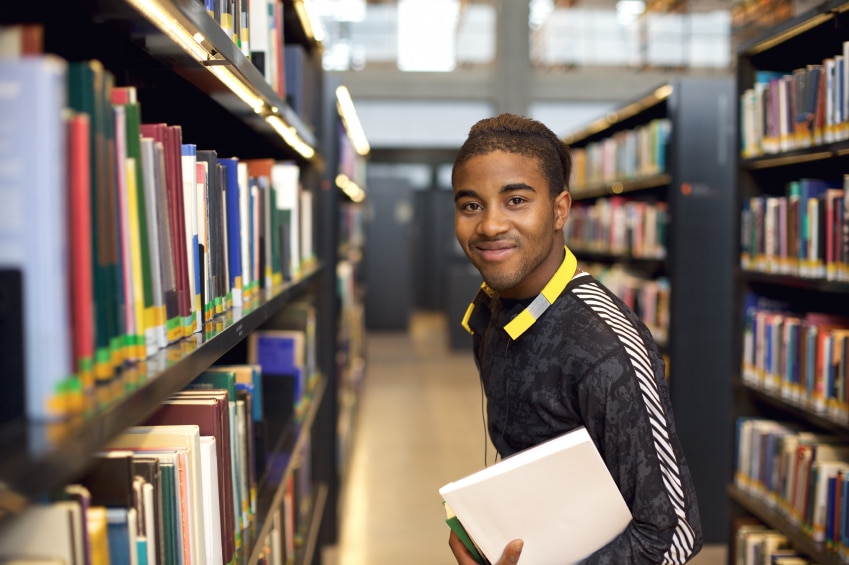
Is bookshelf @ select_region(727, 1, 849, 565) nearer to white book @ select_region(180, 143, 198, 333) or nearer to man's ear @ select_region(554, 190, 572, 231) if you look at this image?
man's ear @ select_region(554, 190, 572, 231)

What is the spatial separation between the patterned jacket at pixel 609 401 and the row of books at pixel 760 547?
5.16 feet

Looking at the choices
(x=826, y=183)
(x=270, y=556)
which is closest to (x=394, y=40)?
(x=826, y=183)

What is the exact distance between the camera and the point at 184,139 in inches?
79.0

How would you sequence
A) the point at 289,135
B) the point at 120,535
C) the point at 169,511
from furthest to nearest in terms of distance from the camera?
the point at 289,135
the point at 169,511
the point at 120,535

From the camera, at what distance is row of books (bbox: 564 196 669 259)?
4617 mm

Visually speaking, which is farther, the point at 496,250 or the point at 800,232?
the point at 800,232

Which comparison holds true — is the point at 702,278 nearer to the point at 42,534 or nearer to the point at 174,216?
the point at 174,216

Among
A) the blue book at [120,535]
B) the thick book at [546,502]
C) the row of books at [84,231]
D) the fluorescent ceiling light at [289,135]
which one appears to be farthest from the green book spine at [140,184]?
the fluorescent ceiling light at [289,135]

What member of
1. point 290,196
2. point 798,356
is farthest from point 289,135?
point 798,356

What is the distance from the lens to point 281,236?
7.72 ft

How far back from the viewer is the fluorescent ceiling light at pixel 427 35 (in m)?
10.0

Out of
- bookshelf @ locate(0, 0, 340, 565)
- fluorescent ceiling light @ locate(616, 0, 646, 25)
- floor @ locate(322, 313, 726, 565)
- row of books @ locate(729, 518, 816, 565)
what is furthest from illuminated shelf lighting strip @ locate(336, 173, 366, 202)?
→ fluorescent ceiling light @ locate(616, 0, 646, 25)

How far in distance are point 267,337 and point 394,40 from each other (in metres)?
8.27

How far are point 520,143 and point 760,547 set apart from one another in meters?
2.12
